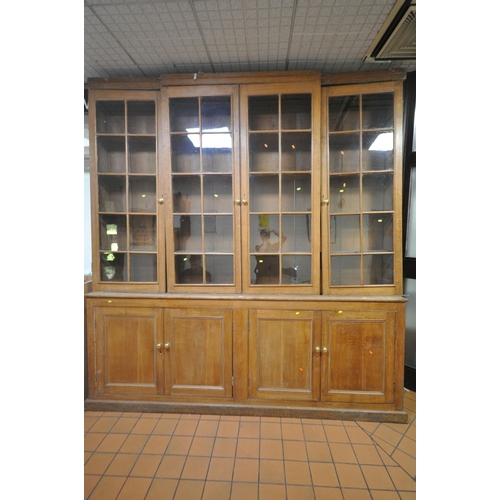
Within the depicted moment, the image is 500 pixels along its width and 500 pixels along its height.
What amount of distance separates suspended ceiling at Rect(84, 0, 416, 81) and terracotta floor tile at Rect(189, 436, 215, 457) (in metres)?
2.72

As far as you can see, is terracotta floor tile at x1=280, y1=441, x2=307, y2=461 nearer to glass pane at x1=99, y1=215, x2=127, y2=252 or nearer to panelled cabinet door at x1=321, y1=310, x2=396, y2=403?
panelled cabinet door at x1=321, y1=310, x2=396, y2=403

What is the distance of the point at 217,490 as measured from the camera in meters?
1.50

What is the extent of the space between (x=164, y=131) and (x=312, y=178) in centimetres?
123

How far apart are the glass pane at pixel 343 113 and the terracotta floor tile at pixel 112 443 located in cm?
272

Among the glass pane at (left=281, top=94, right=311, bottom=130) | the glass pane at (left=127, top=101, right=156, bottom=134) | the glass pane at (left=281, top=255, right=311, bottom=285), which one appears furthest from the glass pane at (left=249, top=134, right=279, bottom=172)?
the glass pane at (left=127, top=101, right=156, bottom=134)

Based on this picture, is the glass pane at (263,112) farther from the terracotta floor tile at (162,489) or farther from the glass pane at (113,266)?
the terracotta floor tile at (162,489)

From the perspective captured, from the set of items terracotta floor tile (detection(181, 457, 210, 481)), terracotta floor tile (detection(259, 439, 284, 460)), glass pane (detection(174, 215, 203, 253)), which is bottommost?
terracotta floor tile (detection(181, 457, 210, 481))

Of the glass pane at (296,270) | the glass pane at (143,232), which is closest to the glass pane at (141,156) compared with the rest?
the glass pane at (143,232)

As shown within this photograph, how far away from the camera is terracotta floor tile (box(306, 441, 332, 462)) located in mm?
1717

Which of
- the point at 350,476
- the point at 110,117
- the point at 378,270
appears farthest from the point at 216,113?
the point at 350,476

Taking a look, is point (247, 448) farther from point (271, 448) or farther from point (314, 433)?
→ point (314, 433)

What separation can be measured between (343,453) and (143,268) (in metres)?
1.96
